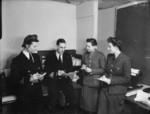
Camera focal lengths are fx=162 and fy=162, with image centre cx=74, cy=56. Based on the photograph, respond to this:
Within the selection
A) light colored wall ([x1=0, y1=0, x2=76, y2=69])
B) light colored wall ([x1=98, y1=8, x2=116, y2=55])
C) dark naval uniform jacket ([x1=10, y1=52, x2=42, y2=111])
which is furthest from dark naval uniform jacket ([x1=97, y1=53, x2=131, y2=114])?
light colored wall ([x1=0, y1=0, x2=76, y2=69])

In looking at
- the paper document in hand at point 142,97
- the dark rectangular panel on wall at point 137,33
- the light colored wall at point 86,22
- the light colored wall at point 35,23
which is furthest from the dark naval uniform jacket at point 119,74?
the light colored wall at point 35,23

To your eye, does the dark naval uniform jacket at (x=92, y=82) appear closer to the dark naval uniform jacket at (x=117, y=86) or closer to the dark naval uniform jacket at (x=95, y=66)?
the dark naval uniform jacket at (x=95, y=66)

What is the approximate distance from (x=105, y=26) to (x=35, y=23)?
1236 mm

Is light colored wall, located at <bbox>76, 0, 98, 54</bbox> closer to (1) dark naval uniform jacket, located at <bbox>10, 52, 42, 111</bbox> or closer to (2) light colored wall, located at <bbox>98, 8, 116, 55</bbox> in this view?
(2) light colored wall, located at <bbox>98, 8, 116, 55</bbox>

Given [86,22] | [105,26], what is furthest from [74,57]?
[105,26]

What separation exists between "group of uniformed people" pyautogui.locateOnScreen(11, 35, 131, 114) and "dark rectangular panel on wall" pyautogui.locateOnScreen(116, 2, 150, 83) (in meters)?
0.51

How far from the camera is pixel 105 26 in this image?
293 centimetres

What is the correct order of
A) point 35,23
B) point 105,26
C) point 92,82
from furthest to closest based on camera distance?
point 105,26, point 35,23, point 92,82

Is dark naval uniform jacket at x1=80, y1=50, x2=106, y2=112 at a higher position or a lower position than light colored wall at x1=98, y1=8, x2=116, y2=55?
lower

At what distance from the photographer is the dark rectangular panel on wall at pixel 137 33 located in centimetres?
210

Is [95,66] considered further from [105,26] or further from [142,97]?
[105,26]

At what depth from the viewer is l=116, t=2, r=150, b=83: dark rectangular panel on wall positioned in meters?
2.10

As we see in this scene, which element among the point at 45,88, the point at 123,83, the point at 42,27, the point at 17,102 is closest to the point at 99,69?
the point at 123,83

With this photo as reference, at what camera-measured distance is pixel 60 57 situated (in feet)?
7.23
